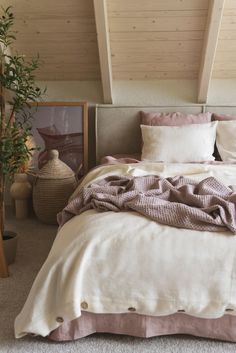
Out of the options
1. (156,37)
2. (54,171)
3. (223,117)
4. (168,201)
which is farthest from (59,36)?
(168,201)

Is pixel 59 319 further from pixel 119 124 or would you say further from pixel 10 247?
pixel 119 124

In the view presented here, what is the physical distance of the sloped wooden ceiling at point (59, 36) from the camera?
3.14m

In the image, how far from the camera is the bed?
170 cm

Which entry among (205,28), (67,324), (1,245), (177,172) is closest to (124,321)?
(67,324)

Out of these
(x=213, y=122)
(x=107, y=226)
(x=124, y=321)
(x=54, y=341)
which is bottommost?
(x=54, y=341)

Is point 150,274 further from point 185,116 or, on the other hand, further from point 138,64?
point 138,64

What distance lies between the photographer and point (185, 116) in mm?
3494

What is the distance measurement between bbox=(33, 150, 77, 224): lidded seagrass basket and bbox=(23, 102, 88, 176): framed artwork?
360mm

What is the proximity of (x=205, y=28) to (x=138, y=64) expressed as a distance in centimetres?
68

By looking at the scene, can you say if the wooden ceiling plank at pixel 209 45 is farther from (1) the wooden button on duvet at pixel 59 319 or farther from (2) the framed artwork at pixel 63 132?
(1) the wooden button on duvet at pixel 59 319

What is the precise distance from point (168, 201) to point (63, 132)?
189 centimetres

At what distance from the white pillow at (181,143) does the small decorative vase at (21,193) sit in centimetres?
111

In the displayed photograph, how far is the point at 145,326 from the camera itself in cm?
Result: 178

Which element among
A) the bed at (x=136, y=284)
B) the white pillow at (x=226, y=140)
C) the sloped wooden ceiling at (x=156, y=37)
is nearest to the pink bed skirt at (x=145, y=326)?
the bed at (x=136, y=284)
